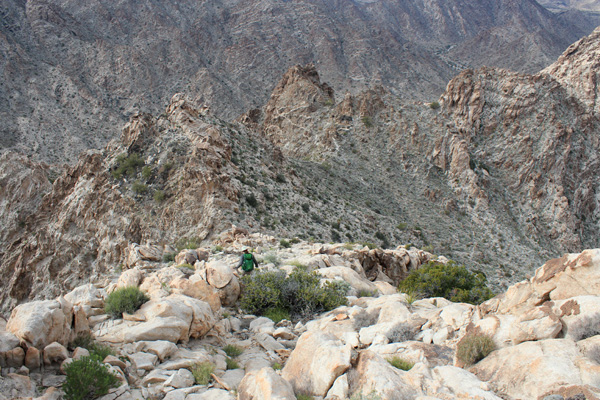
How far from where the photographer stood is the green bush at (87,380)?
15.9 ft

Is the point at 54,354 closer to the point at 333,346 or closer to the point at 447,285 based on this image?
the point at 333,346

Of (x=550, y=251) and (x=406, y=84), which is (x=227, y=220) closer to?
(x=550, y=251)

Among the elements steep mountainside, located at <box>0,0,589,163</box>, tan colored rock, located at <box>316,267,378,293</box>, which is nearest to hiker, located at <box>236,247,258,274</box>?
tan colored rock, located at <box>316,267,378,293</box>

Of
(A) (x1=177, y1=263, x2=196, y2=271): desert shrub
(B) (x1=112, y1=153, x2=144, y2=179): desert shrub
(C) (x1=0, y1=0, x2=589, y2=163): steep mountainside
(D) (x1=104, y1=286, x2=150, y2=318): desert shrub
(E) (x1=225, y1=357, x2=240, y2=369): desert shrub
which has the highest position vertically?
(C) (x1=0, y1=0, x2=589, y2=163): steep mountainside

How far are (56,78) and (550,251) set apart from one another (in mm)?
84167

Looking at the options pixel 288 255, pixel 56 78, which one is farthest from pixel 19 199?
pixel 56 78

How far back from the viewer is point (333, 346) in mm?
5902

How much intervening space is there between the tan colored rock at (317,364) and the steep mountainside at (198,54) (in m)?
60.1

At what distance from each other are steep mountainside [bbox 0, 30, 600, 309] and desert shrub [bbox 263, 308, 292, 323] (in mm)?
9069

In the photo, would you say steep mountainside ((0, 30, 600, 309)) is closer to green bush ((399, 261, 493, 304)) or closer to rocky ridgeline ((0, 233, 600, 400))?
green bush ((399, 261, 493, 304))

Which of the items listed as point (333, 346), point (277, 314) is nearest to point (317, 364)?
point (333, 346)

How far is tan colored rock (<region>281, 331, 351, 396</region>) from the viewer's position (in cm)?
546

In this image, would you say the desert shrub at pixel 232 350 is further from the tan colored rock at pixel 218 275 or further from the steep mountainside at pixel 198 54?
the steep mountainside at pixel 198 54

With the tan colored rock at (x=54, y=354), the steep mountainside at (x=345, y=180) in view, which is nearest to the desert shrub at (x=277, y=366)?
the tan colored rock at (x=54, y=354)
